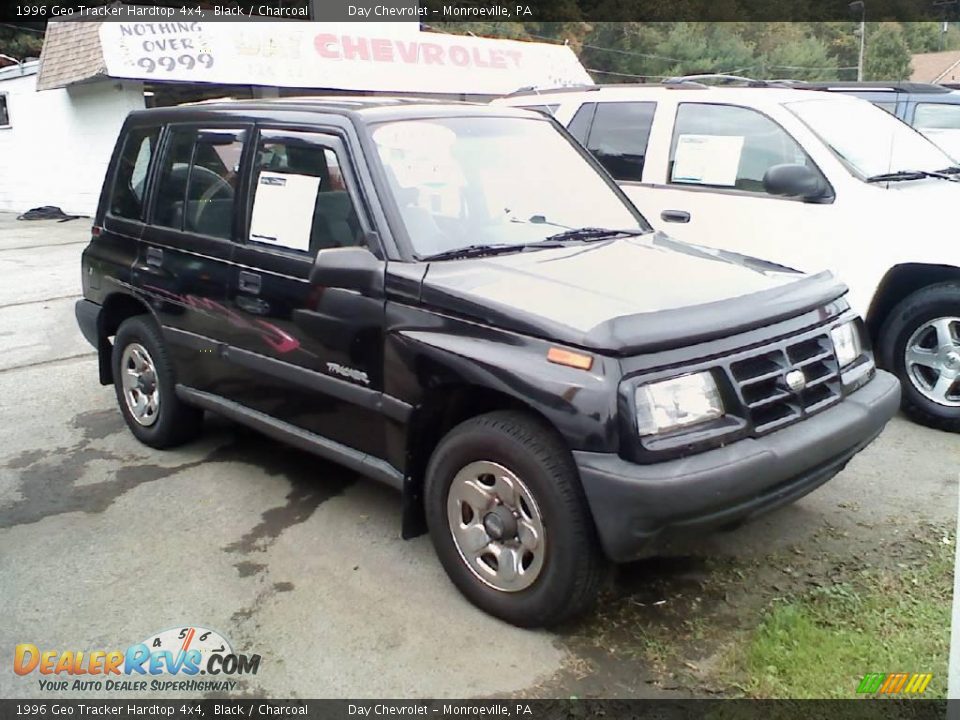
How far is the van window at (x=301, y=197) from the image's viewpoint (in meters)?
3.79

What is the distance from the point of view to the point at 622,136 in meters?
6.55

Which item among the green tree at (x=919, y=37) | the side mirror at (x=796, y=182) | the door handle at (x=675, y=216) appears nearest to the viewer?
the side mirror at (x=796, y=182)

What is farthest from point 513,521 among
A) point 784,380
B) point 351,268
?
point 351,268

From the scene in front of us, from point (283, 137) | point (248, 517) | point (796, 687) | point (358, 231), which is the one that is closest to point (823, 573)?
point (796, 687)

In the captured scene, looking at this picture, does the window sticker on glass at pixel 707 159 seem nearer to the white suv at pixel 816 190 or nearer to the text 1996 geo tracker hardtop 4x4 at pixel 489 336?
the white suv at pixel 816 190

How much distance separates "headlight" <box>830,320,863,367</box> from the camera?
354cm

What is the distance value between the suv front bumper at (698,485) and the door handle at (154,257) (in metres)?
2.90

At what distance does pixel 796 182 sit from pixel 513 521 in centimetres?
327

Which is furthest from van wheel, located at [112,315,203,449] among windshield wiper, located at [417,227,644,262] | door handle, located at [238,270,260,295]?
windshield wiper, located at [417,227,644,262]

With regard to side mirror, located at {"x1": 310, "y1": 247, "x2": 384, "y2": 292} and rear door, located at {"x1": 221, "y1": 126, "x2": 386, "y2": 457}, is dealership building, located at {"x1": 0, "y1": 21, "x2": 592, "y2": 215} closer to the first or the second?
rear door, located at {"x1": 221, "y1": 126, "x2": 386, "y2": 457}

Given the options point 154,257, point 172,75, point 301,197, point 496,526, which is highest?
point 172,75

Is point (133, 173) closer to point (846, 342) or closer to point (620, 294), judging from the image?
point (620, 294)

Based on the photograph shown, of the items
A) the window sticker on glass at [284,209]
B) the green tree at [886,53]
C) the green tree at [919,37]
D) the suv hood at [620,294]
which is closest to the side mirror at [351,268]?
the suv hood at [620,294]

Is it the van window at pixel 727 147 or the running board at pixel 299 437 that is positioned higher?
the van window at pixel 727 147
